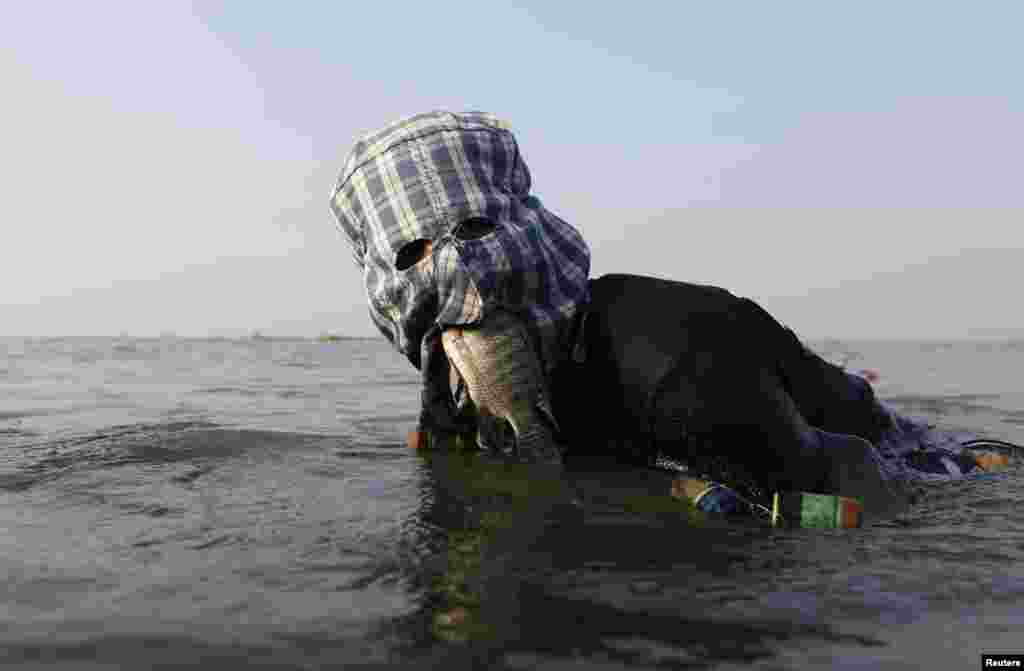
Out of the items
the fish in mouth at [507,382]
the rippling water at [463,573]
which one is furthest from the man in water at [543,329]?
the rippling water at [463,573]

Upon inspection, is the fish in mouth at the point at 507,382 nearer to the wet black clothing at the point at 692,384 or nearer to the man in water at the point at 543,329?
the man in water at the point at 543,329

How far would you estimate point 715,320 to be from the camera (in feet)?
8.81

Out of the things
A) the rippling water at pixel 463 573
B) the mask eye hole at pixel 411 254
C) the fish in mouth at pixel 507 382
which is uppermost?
the mask eye hole at pixel 411 254

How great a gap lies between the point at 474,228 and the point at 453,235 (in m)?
0.09

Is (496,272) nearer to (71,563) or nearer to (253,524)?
(253,524)

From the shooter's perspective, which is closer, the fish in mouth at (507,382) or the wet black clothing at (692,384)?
the wet black clothing at (692,384)

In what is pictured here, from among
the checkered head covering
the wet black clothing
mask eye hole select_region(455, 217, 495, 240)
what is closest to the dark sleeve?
the wet black clothing

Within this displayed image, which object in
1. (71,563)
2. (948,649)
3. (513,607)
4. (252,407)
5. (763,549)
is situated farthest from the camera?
(252,407)

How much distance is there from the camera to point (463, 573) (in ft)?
5.64

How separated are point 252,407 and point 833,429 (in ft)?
15.8

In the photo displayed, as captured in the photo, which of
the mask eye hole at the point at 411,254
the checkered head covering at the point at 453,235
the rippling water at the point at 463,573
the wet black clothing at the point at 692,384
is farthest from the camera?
the mask eye hole at the point at 411,254

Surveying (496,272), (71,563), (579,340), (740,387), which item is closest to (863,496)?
(740,387)

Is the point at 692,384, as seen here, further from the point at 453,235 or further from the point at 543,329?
the point at 453,235

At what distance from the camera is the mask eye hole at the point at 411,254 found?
109 inches
